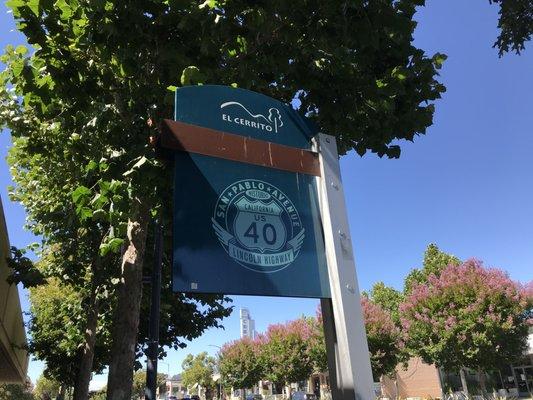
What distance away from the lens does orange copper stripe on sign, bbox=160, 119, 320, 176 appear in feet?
10.7

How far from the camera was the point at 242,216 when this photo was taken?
325 centimetres

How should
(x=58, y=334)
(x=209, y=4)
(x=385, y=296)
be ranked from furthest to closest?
(x=385, y=296), (x=58, y=334), (x=209, y=4)

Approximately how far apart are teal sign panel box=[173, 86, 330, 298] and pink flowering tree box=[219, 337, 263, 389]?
49.2m

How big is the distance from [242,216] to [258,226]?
0.13 metres

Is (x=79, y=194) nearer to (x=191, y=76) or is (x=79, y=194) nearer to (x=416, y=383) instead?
(x=191, y=76)

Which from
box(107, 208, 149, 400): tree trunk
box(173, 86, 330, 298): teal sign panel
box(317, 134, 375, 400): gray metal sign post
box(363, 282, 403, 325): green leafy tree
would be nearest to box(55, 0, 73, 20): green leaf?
box(173, 86, 330, 298): teal sign panel

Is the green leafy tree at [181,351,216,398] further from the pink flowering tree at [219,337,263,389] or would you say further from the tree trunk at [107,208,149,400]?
the tree trunk at [107,208,149,400]

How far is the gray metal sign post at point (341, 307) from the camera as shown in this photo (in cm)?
310

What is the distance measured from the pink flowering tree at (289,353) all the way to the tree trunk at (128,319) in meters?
33.4

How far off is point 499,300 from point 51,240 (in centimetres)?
1836

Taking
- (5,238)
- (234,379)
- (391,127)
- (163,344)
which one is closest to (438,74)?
(391,127)

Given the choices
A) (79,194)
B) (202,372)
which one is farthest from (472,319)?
(202,372)

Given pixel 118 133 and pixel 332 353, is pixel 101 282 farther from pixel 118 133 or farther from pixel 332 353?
pixel 332 353

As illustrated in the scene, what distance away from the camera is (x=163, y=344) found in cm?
1667
